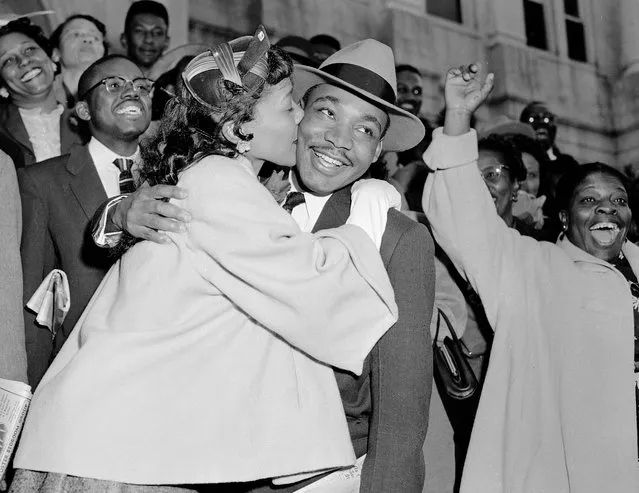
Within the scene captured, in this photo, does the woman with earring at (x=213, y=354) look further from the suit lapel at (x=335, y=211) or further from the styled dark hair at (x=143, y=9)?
the styled dark hair at (x=143, y=9)

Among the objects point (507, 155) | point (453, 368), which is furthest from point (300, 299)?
point (507, 155)

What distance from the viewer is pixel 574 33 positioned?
15078 mm

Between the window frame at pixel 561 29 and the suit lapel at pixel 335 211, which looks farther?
the window frame at pixel 561 29

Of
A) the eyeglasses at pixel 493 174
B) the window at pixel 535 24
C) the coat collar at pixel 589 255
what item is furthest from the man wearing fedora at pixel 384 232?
the window at pixel 535 24

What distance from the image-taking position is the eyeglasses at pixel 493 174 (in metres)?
4.36

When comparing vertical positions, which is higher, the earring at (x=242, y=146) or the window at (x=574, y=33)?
the window at (x=574, y=33)

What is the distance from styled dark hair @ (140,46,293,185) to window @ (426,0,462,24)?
37.4 ft

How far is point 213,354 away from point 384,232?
72cm

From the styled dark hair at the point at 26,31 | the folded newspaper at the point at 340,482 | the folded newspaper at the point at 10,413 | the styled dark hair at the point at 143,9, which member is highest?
the styled dark hair at the point at 143,9

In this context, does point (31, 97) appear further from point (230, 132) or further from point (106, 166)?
point (230, 132)

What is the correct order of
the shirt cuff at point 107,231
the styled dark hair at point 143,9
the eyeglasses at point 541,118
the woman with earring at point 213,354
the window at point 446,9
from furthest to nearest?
the window at point 446,9 → the eyeglasses at point 541,118 → the styled dark hair at point 143,9 → the shirt cuff at point 107,231 → the woman with earring at point 213,354

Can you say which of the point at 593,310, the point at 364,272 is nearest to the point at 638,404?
the point at 593,310

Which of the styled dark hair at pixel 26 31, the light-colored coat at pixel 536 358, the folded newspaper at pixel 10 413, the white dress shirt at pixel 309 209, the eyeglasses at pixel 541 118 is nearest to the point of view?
the folded newspaper at pixel 10 413

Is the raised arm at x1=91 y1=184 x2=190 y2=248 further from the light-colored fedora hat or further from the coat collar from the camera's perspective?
the coat collar
